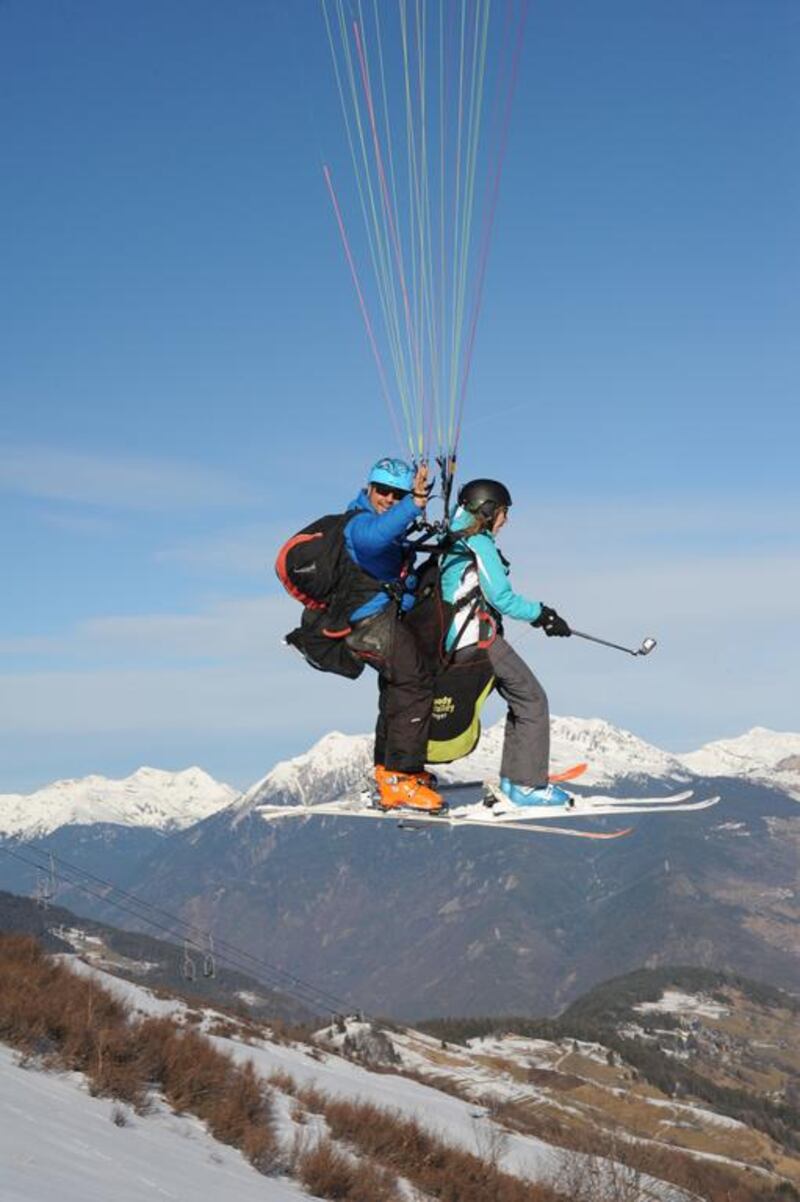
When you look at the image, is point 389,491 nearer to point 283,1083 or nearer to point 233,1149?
point 233,1149

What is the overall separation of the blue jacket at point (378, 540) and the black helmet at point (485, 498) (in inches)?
32.0

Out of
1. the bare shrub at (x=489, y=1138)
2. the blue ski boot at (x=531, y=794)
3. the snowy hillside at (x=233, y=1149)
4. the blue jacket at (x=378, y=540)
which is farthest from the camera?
the bare shrub at (x=489, y=1138)

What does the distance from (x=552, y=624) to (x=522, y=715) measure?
1.30 meters

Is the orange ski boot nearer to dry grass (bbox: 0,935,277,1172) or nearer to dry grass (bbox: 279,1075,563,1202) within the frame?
dry grass (bbox: 0,935,277,1172)

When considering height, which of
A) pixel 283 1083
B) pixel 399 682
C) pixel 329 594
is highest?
pixel 329 594

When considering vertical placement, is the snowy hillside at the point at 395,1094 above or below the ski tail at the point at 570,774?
below

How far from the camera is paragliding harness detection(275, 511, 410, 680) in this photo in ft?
36.4

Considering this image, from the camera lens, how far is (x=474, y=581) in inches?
463

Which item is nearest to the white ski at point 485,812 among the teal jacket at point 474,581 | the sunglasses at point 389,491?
the teal jacket at point 474,581

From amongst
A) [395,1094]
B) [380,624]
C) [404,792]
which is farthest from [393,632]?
[395,1094]

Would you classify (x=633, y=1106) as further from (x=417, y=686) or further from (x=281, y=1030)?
(x=417, y=686)

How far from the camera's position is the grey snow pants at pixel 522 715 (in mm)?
12156

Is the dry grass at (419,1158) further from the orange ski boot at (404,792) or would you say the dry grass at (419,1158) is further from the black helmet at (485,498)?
the black helmet at (485,498)

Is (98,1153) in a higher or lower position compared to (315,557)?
lower
